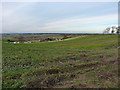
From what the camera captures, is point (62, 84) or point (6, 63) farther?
point (6, 63)

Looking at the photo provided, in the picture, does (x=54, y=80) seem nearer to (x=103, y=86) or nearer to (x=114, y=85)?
(x=103, y=86)

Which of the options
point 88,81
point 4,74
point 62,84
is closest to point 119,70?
point 88,81

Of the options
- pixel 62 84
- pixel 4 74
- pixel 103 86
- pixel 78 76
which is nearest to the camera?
pixel 103 86

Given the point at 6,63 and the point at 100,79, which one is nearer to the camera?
the point at 100,79

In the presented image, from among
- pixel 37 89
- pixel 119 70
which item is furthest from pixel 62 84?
pixel 119 70

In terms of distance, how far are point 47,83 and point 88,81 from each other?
105 inches

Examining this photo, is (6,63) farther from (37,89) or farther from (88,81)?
(88,81)

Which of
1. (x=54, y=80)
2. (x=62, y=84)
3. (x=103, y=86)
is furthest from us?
(x=54, y=80)

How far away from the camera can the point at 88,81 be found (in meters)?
8.49

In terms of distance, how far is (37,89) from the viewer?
8.06 m

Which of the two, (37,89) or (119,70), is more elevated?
(119,70)

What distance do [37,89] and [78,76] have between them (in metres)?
3.18

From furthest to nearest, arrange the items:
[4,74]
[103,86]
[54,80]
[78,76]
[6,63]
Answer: [6,63]
[4,74]
[78,76]
[54,80]
[103,86]

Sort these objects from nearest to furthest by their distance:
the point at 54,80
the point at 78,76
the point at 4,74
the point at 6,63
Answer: the point at 54,80, the point at 78,76, the point at 4,74, the point at 6,63
